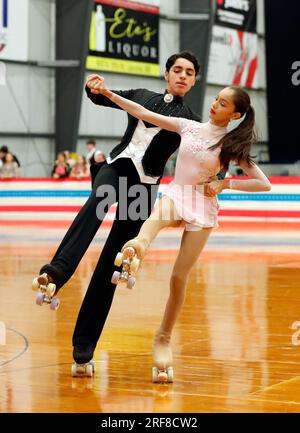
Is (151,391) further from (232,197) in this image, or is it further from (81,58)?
(81,58)

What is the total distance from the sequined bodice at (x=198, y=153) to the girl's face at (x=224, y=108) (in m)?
0.07

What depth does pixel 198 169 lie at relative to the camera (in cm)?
569

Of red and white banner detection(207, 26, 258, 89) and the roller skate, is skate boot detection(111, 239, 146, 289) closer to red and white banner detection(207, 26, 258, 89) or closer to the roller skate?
the roller skate

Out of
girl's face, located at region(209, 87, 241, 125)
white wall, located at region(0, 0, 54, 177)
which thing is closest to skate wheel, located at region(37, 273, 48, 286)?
girl's face, located at region(209, 87, 241, 125)

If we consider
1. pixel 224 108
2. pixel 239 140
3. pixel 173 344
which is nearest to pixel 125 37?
pixel 173 344

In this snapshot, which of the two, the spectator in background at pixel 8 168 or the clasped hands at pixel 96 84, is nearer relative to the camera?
the clasped hands at pixel 96 84

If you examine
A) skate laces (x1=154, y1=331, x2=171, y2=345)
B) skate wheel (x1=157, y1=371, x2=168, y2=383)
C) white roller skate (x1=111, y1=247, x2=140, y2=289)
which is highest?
white roller skate (x1=111, y1=247, x2=140, y2=289)

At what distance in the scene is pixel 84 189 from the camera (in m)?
20.4

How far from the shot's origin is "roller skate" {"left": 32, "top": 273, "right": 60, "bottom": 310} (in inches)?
210

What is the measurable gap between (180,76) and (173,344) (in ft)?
6.55

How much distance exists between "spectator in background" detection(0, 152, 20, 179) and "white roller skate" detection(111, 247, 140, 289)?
16.4 metres

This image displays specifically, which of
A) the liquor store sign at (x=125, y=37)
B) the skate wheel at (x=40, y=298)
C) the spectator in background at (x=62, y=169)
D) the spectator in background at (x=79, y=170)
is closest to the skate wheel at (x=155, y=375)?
the skate wheel at (x=40, y=298)

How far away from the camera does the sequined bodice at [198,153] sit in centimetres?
566

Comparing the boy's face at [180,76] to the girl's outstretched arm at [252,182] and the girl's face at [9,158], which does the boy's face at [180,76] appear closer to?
the girl's outstretched arm at [252,182]
